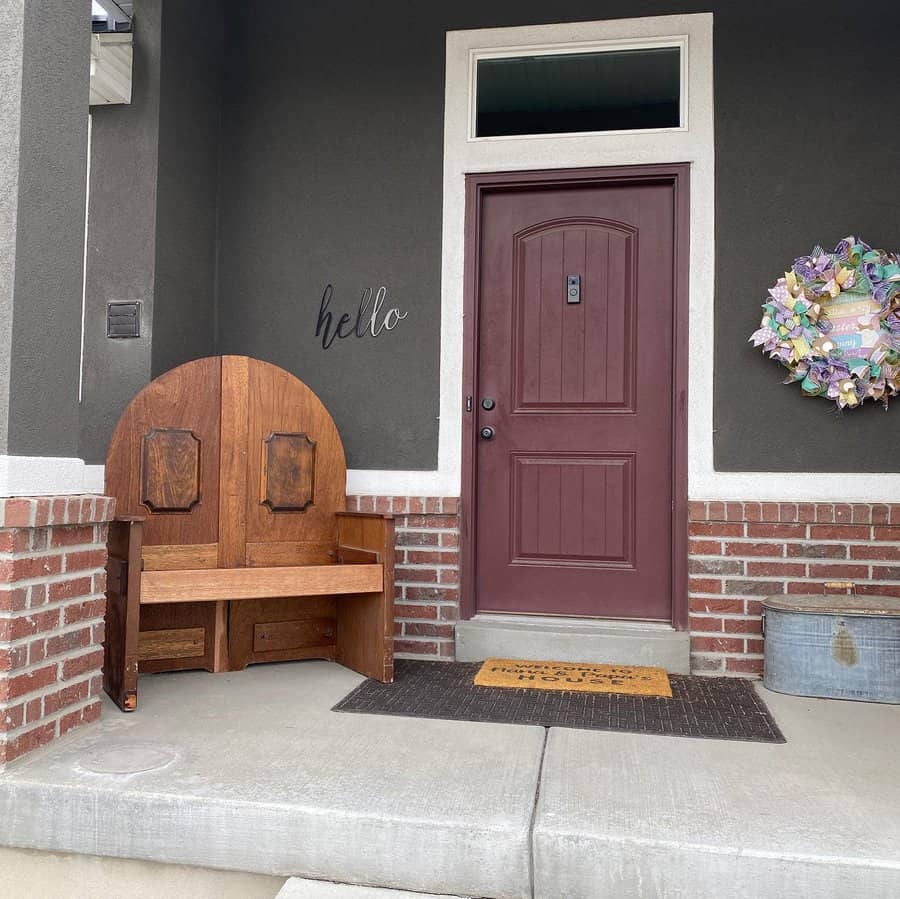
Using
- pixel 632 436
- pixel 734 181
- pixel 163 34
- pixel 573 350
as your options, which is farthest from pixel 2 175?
pixel 734 181

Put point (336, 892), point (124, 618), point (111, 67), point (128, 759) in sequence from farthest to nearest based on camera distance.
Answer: point (111, 67)
point (124, 618)
point (128, 759)
point (336, 892)

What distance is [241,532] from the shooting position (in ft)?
10.3

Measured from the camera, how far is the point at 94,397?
3.41 meters

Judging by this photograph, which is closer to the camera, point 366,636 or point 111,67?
point 366,636

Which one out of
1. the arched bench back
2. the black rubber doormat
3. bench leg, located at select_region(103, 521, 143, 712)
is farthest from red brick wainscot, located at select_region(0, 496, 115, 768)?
the black rubber doormat

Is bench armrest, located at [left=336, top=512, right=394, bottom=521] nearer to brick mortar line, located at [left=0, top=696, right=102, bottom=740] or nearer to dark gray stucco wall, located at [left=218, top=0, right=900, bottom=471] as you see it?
dark gray stucco wall, located at [left=218, top=0, right=900, bottom=471]

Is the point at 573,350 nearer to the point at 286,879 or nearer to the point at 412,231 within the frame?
the point at 412,231

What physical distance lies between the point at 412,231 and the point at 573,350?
92 centimetres

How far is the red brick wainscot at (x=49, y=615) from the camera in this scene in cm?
209

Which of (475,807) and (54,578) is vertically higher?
(54,578)

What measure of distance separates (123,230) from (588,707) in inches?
104

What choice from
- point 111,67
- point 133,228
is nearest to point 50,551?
point 133,228

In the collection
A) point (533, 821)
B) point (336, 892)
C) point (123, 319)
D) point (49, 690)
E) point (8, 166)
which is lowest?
point (336, 892)

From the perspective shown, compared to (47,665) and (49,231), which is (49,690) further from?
(49,231)
